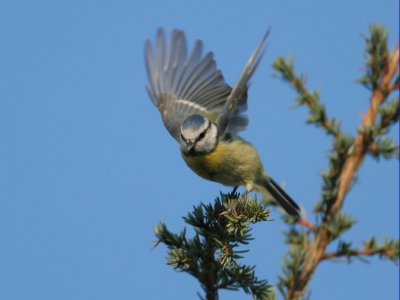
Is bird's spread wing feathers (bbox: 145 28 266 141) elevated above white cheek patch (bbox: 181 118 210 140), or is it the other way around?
bird's spread wing feathers (bbox: 145 28 266 141)

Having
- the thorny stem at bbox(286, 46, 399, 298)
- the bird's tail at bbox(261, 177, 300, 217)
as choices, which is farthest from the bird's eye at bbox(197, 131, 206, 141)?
the thorny stem at bbox(286, 46, 399, 298)

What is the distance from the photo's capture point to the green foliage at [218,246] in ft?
4.99

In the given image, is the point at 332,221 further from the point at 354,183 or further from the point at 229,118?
the point at 229,118

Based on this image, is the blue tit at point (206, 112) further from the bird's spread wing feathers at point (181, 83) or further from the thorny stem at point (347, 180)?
the thorny stem at point (347, 180)

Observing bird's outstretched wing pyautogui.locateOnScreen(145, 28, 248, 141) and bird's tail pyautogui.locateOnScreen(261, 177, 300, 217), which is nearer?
bird's tail pyautogui.locateOnScreen(261, 177, 300, 217)

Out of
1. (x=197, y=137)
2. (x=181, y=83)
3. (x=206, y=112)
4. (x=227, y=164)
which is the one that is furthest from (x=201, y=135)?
(x=181, y=83)

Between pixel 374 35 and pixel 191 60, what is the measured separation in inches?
54.6

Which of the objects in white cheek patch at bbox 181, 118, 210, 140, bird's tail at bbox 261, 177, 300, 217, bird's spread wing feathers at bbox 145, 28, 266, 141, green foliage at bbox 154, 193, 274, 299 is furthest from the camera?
bird's spread wing feathers at bbox 145, 28, 266, 141

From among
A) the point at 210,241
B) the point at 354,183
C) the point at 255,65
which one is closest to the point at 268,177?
the point at 255,65

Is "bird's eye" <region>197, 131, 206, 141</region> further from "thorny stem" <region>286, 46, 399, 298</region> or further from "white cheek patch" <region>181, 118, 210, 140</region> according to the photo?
"thorny stem" <region>286, 46, 399, 298</region>

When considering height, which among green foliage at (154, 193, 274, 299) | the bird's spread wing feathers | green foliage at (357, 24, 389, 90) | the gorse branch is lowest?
green foliage at (154, 193, 274, 299)

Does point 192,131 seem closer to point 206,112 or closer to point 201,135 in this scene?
point 201,135

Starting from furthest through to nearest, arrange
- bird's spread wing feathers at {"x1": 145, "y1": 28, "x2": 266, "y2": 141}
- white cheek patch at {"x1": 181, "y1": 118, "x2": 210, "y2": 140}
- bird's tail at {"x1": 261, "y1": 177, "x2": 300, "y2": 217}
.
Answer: bird's spread wing feathers at {"x1": 145, "y1": 28, "x2": 266, "y2": 141} → bird's tail at {"x1": 261, "y1": 177, "x2": 300, "y2": 217} → white cheek patch at {"x1": 181, "y1": 118, "x2": 210, "y2": 140}

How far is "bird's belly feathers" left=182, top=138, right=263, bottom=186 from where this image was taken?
2514mm
